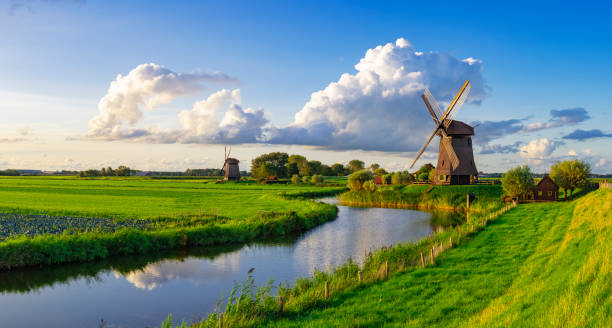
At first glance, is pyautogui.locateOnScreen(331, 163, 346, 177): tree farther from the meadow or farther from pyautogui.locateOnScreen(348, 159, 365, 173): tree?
the meadow

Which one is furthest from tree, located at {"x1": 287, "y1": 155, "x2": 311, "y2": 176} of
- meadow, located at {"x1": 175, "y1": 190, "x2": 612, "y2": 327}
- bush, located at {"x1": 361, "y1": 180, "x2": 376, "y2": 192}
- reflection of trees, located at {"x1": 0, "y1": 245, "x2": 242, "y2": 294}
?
meadow, located at {"x1": 175, "y1": 190, "x2": 612, "y2": 327}

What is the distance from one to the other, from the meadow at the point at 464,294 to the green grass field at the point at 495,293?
0.08 ft

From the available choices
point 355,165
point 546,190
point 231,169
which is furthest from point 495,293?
point 355,165

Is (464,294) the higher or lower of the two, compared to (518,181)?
lower

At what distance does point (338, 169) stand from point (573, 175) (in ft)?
364

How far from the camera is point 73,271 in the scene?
1861 centimetres

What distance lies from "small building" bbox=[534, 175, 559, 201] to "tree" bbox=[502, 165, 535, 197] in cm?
98

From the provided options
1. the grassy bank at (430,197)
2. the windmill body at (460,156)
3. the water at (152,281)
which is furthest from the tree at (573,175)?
the water at (152,281)

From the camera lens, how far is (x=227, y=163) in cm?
11125

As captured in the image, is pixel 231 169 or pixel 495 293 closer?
pixel 495 293

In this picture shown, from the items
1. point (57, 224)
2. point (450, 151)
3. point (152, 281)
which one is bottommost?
point (152, 281)

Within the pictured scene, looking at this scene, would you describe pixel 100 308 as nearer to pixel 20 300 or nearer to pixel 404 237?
pixel 20 300

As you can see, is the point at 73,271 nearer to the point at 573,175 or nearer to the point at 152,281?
the point at 152,281

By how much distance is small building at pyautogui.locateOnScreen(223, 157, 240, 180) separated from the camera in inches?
4341
